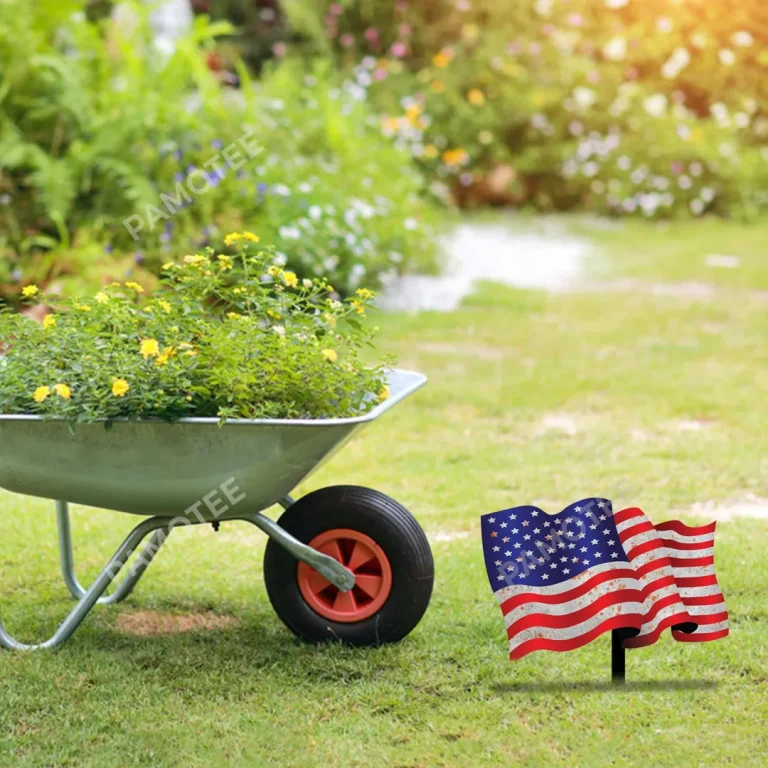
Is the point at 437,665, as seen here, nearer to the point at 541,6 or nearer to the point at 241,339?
the point at 241,339

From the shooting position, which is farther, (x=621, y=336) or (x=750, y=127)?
(x=750, y=127)

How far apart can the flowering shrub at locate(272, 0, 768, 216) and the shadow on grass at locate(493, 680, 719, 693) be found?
8.16 metres

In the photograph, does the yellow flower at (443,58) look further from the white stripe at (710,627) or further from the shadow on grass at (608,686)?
the shadow on grass at (608,686)

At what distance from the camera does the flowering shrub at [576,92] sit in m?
11.2

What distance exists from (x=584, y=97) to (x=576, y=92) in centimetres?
13

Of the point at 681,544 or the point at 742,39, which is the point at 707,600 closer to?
the point at 681,544

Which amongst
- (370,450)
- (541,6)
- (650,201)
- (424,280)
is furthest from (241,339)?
(541,6)

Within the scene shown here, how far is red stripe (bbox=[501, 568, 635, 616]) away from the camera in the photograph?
9.15ft

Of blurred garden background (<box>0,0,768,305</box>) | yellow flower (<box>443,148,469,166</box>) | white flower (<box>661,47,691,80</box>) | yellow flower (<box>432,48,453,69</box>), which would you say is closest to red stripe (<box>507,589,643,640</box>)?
blurred garden background (<box>0,0,768,305</box>)

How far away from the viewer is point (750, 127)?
40.8 ft

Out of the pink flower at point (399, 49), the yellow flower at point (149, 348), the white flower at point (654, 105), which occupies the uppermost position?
the yellow flower at point (149, 348)

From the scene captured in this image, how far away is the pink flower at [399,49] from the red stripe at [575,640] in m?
9.28

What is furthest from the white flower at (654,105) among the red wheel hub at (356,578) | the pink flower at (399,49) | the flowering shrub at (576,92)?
the red wheel hub at (356,578)

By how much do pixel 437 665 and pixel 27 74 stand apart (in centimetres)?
474
